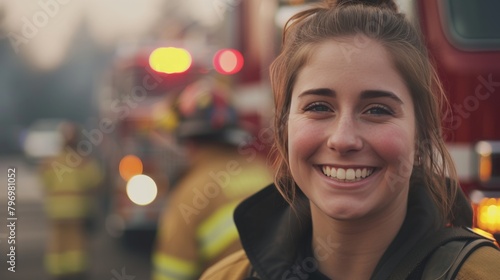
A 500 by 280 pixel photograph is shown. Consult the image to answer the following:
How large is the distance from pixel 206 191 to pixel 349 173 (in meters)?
1.72

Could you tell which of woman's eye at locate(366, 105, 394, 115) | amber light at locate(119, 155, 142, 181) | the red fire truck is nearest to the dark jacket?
woman's eye at locate(366, 105, 394, 115)

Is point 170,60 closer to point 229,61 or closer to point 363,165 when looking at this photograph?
point 229,61

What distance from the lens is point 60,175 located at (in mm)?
7840

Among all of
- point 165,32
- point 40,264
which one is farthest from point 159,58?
point 40,264

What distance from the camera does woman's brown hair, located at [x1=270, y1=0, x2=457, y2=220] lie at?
185 centimetres

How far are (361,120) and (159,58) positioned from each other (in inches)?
355

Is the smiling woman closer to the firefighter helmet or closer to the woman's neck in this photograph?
the woman's neck

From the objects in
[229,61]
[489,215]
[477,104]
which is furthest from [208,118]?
[229,61]

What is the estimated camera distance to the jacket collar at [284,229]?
179cm

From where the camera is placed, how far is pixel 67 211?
781 centimetres

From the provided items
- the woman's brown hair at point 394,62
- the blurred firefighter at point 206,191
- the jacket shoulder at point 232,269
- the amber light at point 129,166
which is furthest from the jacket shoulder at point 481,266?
the amber light at point 129,166

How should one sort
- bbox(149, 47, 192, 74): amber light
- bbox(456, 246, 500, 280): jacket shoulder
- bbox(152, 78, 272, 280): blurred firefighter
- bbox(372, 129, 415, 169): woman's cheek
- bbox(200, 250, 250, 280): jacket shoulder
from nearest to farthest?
bbox(456, 246, 500, 280): jacket shoulder, bbox(372, 129, 415, 169): woman's cheek, bbox(200, 250, 250, 280): jacket shoulder, bbox(152, 78, 272, 280): blurred firefighter, bbox(149, 47, 192, 74): amber light

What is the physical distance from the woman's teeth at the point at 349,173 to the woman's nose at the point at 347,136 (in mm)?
50

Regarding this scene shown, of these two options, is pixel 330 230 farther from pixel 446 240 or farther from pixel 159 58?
pixel 159 58
